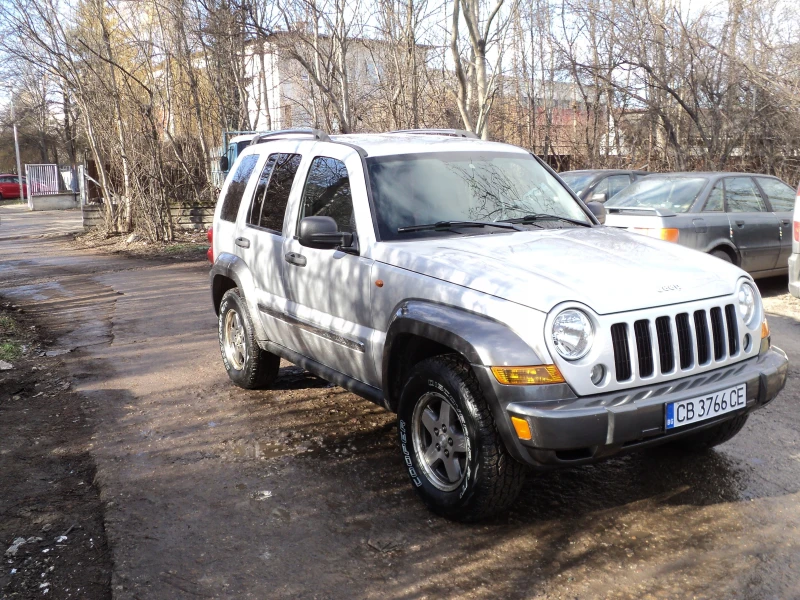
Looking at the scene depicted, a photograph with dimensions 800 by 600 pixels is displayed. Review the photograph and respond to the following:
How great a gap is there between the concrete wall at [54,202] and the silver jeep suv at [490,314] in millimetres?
33317

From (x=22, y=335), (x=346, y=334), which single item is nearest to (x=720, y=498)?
(x=346, y=334)

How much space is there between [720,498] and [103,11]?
57.5 feet

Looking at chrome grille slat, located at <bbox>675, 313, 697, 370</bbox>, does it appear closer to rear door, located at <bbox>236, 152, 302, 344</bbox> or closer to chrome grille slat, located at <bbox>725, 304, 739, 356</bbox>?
chrome grille slat, located at <bbox>725, 304, 739, 356</bbox>

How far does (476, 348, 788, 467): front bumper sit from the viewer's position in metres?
3.29

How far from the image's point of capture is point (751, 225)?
31.3 feet

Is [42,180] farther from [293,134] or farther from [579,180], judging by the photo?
[293,134]

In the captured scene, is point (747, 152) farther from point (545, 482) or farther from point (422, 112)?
point (545, 482)

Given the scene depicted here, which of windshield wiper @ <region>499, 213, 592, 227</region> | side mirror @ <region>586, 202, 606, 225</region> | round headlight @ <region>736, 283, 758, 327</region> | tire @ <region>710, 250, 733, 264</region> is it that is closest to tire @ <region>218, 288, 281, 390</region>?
windshield wiper @ <region>499, 213, 592, 227</region>

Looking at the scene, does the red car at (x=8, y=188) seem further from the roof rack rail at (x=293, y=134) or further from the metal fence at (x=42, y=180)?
the roof rack rail at (x=293, y=134)

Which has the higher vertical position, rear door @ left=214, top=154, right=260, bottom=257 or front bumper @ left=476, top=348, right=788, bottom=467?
rear door @ left=214, top=154, right=260, bottom=257

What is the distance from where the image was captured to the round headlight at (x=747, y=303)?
12.8 ft

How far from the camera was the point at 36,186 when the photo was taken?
35.4 metres

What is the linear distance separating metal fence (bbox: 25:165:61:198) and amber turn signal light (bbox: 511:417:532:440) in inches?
1420

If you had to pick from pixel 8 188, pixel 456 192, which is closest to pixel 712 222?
pixel 456 192
